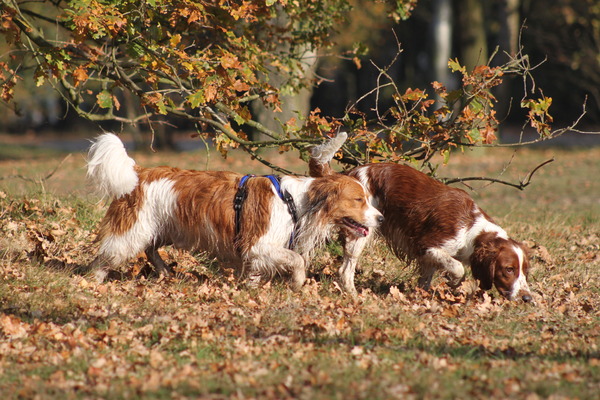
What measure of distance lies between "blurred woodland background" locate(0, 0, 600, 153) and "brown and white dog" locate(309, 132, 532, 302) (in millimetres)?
1120

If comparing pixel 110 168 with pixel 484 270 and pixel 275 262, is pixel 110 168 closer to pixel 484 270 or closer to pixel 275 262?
pixel 275 262

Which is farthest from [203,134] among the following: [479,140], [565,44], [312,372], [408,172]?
[565,44]

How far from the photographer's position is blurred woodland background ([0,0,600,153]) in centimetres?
845

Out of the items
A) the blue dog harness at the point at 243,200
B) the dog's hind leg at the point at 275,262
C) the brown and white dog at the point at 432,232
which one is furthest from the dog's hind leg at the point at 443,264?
the blue dog harness at the point at 243,200

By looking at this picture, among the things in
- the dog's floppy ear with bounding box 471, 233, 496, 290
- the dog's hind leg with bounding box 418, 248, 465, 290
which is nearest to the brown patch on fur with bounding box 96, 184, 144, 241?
the dog's hind leg with bounding box 418, 248, 465, 290

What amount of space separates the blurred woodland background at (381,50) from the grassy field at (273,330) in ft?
5.56

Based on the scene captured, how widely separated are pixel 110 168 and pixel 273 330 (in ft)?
7.14

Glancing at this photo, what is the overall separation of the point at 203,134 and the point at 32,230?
2.19 meters

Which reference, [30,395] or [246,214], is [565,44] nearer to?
[246,214]

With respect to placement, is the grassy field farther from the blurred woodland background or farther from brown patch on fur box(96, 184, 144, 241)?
the blurred woodland background

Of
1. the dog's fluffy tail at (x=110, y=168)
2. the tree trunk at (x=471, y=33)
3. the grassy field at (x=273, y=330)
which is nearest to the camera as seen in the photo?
the grassy field at (x=273, y=330)

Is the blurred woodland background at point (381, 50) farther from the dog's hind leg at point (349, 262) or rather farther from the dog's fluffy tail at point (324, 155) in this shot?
the dog's hind leg at point (349, 262)

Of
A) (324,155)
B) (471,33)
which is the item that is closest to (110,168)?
(324,155)

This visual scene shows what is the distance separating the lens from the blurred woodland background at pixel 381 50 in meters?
Answer: 8.45
